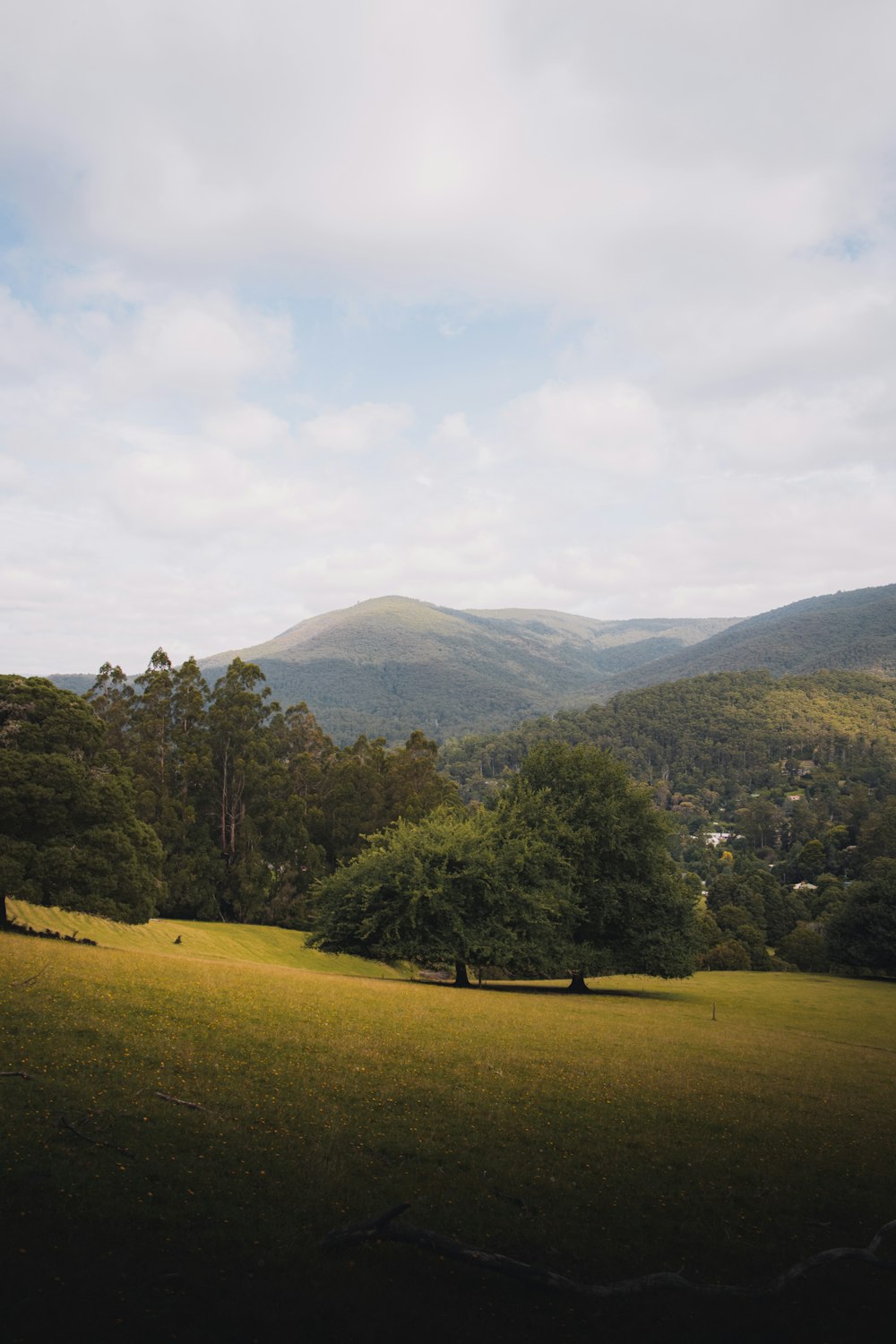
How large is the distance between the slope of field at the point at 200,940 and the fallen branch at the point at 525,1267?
27.6 m

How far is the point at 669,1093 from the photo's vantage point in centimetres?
1833

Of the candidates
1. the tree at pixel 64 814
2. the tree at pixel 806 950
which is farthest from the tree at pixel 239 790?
the tree at pixel 806 950

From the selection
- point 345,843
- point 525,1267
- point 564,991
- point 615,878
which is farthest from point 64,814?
point 345,843

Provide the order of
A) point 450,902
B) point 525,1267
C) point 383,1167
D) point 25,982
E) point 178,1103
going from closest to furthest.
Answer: point 525,1267, point 383,1167, point 178,1103, point 25,982, point 450,902

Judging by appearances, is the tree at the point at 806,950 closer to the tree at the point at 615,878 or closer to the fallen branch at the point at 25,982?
the tree at the point at 615,878

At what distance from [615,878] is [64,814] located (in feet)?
107

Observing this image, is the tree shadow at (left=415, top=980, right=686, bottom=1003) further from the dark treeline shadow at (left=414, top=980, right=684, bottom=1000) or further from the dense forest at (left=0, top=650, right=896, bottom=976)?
the dense forest at (left=0, top=650, right=896, bottom=976)

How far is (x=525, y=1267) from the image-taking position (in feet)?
27.1

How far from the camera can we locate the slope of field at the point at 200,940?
1377 inches

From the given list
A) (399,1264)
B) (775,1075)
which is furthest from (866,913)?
(399,1264)

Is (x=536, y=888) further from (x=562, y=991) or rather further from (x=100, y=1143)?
(x=100, y=1143)

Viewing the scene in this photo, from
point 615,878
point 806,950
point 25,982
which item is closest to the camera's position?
point 25,982

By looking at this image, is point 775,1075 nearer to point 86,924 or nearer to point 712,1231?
point 712,1231

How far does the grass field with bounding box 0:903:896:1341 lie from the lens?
8133 mm
